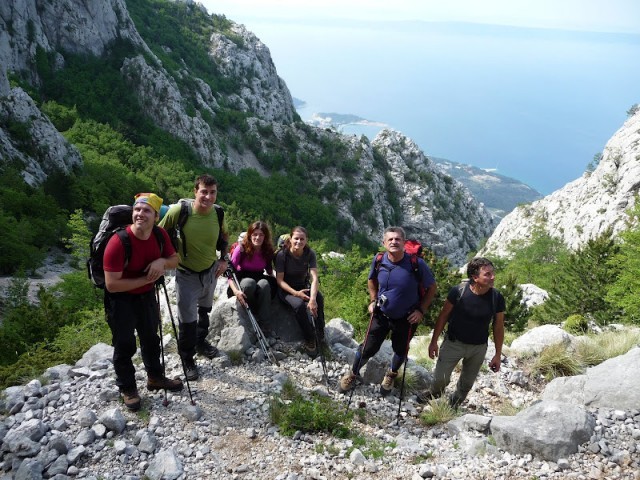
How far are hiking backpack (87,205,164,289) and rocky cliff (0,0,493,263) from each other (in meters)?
28.5

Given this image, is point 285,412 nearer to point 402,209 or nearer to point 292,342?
point 292,342

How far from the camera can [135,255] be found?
4.63 meters

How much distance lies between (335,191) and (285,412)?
62.6 metres

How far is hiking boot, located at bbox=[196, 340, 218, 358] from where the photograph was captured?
6.67 m

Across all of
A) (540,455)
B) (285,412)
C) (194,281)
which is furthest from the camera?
(194,281)

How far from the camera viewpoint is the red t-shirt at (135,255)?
14.6ft

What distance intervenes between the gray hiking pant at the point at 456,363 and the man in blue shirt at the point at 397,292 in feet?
1.93

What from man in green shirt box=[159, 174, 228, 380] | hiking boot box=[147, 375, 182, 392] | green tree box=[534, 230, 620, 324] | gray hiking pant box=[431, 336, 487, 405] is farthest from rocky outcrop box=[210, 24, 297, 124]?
gray hiking pant box=[431, 336, 487, 405]

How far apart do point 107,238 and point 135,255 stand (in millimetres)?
373

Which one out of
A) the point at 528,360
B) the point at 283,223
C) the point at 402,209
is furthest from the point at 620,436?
the point at 402,209

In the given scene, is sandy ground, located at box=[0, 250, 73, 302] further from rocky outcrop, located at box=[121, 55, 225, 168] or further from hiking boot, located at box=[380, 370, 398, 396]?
rocky outcrop, located at box=[121, 55, 225, 168]

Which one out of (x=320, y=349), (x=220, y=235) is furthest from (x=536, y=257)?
(x=220, y=235)

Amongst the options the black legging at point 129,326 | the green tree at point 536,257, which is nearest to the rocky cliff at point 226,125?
the green tree at point 536,257

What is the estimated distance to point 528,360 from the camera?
8055 millimetres
